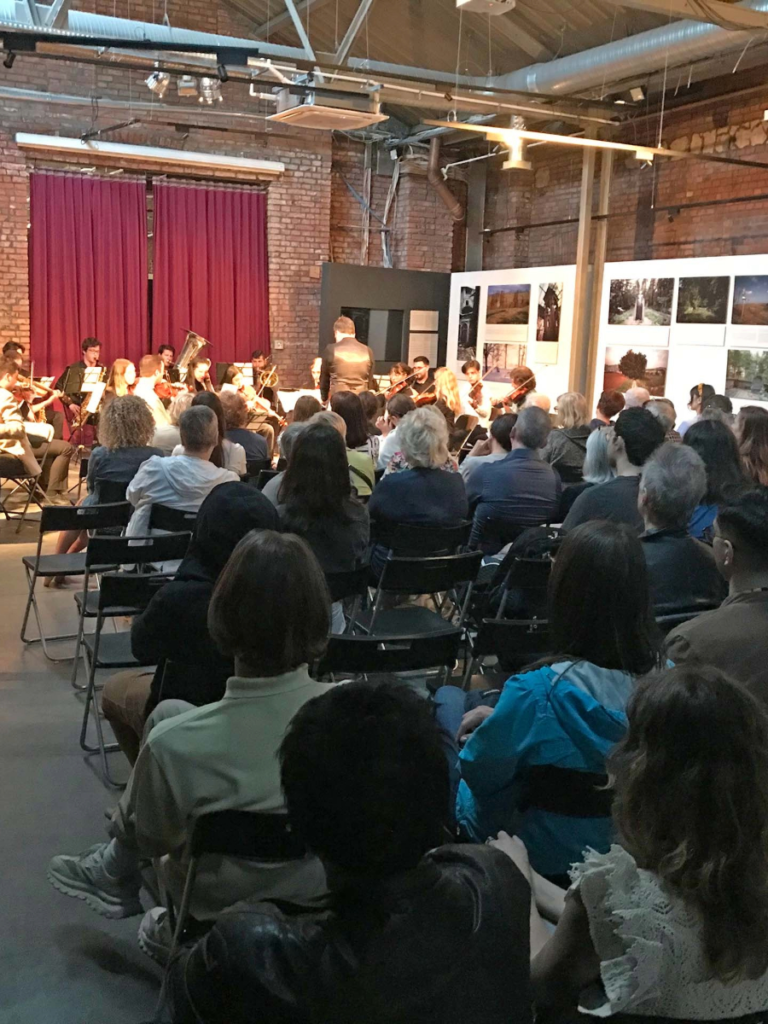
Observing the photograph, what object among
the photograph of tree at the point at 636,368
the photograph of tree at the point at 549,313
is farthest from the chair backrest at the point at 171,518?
the photograph of tree at the point at 549,313

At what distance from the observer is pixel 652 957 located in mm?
1175

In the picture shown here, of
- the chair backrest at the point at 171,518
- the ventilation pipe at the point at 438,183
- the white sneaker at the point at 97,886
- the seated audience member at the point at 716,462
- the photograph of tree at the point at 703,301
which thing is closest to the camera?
the white sneaker at the point at 97,886

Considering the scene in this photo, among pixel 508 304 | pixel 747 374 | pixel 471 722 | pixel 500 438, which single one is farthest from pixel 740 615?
pixel 508 304

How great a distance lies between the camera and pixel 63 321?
38.0 ft

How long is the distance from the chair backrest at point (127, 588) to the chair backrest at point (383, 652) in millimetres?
929

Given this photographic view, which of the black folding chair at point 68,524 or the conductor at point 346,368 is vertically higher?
the conductor at point 346,368

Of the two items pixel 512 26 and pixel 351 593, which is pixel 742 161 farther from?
pixel 351 593

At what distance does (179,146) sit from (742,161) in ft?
21.7

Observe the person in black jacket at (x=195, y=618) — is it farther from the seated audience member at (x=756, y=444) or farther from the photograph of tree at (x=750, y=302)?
Answer: the photograph of tree at (x=750, y=302)

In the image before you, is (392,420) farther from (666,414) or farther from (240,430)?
(666,414)

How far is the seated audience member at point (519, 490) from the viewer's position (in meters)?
4.83

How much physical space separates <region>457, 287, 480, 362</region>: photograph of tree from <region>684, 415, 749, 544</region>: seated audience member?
28.3 ft

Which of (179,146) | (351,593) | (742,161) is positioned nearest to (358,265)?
(179,146)

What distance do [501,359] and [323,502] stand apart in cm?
903
